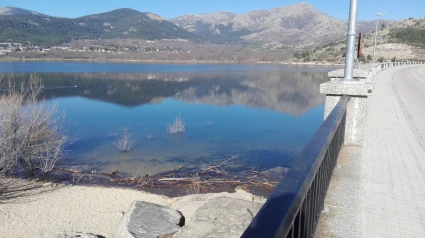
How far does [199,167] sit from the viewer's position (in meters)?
16.4

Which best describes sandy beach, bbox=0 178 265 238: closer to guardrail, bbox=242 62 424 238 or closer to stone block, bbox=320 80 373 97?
stone block, bbox=320 80 373 97

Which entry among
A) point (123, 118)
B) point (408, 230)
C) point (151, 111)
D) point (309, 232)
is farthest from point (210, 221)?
point (151, 111)

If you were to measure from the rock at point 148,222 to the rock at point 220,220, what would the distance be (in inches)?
43.5

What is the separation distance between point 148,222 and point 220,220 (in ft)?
6.73

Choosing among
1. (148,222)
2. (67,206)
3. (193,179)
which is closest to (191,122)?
(193,179)

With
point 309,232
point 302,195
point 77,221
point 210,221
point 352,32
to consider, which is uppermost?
point 352,32

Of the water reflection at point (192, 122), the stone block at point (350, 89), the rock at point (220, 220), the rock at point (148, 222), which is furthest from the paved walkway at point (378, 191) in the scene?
the water reflection at point (192, 122)

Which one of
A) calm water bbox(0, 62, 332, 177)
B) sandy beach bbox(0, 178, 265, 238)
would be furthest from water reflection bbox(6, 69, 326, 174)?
sandy beach bbox(0, 178, 265, 238)

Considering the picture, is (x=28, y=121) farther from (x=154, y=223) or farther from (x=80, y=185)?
(x=154, y=223)

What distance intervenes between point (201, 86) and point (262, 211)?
48.2 metres

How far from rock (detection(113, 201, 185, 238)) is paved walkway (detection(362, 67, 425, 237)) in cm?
501

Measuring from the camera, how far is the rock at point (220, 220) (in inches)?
297

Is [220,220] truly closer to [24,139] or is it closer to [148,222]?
[148,222]

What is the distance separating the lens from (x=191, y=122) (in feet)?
89.8
